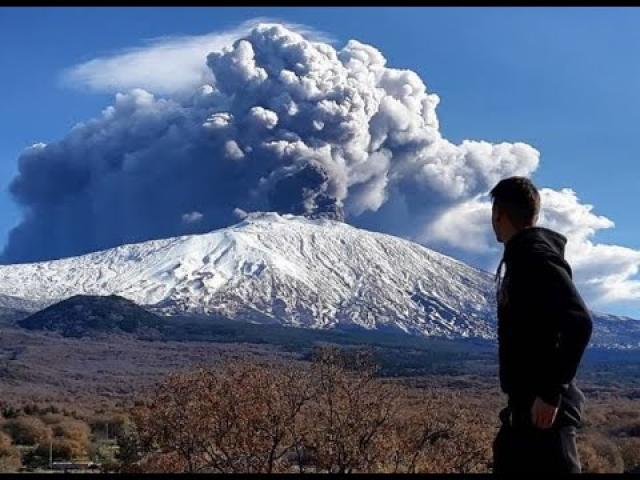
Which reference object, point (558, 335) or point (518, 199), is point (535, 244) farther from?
point (558, 335)

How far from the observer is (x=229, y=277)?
388ft

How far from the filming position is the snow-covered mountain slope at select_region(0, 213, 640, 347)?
11056 cm

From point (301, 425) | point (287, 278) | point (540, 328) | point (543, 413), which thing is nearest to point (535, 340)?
point (540, 328)

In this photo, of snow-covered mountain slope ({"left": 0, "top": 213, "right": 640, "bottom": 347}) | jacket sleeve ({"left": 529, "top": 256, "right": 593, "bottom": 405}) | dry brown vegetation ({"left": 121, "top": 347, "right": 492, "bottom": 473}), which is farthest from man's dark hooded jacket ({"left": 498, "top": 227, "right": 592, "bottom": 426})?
snow-covered mountain slope ({"left": 0, "top": 213, "right": 640, "bottom": 347})

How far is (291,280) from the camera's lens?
118812 mm

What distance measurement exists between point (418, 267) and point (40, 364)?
64381mm

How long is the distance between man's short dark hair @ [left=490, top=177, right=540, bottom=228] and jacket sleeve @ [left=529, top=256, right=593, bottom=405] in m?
0.23

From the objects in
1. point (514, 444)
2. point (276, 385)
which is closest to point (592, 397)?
point (276, 385)

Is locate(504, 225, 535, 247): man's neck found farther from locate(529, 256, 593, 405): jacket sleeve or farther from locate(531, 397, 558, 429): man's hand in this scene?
locate(531, 397, 558, 429): man's hand

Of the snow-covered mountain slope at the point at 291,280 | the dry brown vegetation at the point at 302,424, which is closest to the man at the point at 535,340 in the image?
the dry brown vegetation at the point at 302,424

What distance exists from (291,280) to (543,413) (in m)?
116
